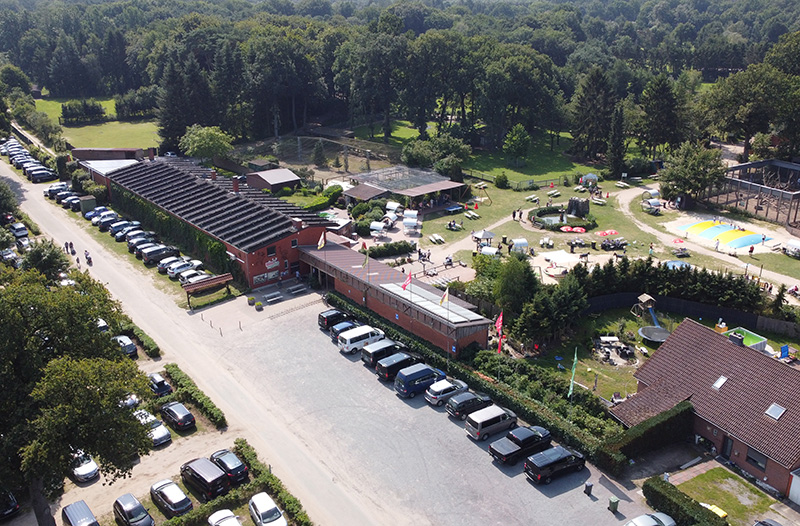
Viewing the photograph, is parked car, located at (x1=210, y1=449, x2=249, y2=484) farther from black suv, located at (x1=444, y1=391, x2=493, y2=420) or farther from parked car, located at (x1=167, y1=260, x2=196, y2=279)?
parked car, located at (x1=167, y1=260, x2=196, y2=279)

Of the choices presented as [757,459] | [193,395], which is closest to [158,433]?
[193,395]

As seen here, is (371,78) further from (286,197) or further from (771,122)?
(771,122)

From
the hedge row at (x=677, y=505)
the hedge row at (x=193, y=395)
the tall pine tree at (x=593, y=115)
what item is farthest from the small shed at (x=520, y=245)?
the tall pine tree at (x=593, y=115)

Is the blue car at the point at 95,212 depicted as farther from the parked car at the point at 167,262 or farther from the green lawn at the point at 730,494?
the green lawn at the point at 730,494

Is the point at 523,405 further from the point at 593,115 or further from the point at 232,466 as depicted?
the point at 593,115

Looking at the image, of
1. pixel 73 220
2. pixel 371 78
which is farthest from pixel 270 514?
pixel 371 78

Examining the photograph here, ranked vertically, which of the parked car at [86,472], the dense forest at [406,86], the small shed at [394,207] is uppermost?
the dense forest at [406,86]
